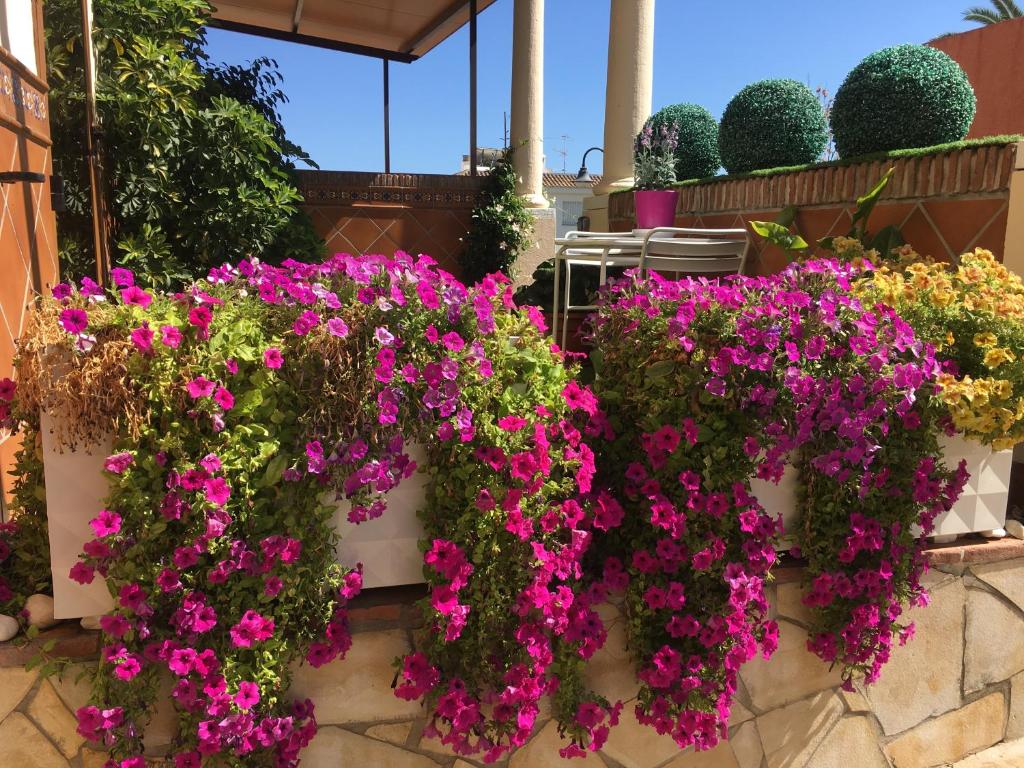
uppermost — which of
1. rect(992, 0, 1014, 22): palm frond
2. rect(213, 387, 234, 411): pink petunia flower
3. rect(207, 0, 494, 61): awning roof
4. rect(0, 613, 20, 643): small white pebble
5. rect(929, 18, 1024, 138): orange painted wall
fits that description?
rect(992, 0, 1014, 22): palm frond

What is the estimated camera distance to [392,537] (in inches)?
68.5

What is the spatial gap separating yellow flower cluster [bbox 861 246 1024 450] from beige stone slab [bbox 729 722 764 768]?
1.03 meters

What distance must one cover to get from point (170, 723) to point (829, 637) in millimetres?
1637

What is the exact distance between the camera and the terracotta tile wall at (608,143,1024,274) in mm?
2965

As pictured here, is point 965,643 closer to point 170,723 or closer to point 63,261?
point 170,723

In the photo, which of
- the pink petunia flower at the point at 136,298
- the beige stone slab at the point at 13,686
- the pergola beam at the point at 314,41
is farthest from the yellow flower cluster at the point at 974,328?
the pergola beam at the point at 314,41

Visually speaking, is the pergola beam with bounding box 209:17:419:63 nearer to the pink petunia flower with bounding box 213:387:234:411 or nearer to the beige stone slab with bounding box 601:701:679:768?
the pink petunia flower with bounding box 213:387:234:411

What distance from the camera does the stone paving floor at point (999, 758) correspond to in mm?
2385

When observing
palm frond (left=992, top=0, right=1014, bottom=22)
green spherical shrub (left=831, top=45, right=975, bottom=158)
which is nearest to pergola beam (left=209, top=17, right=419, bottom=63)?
green spherical shrub (left=831, top=45, right=975, bottom=158)

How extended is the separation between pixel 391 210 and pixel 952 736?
5.13 m

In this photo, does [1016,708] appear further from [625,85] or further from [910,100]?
[625,85]

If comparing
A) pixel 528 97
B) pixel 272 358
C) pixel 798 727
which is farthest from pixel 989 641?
pixel 528 97

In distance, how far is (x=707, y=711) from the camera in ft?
5.92

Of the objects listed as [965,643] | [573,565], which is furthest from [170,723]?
[965,643]
